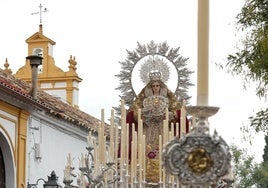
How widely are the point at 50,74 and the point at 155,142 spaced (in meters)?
19.9

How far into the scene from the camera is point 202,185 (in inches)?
214

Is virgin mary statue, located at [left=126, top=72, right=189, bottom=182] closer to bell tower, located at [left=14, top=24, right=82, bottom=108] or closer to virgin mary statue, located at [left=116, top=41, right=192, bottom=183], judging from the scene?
virgin mary statue, located at [left=116, top=41, right=192, bottom=183]

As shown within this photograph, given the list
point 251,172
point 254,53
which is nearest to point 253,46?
point 254,53

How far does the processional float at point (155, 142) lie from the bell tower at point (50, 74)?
18365 millimetres

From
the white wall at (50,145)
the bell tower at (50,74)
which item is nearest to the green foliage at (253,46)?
the white wall at (50,145)

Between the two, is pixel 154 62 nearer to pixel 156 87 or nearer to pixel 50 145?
pixel 156 87

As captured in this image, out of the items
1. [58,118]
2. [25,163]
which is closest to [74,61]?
[58,118]

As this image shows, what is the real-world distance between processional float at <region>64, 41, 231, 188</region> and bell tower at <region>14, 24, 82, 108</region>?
723 inches

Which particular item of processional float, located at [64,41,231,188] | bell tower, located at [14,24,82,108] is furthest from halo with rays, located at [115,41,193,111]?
bell tower, located at [14,24,82,108]

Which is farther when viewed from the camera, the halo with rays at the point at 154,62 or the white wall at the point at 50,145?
the white wall at the point at 50,145

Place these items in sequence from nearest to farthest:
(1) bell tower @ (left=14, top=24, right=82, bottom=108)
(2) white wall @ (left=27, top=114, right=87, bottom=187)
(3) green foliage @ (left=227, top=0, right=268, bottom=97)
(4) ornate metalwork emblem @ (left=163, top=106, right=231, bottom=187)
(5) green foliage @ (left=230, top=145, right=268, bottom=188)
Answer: (4) ornate metalwork emblem @ (left=163, top=106, right=231, bottom=187), (3) green foliage @ (left=227, top=0, right=268, bottom=97), (2) white wall @ (left=27, top=114, right=87, bottom=187), (1) bell tower @ (left=14, top=24, right=82, bottom=108), (5) green foliage @ (left=230, top=145, right=268, bottom=188)

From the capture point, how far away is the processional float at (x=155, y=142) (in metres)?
5.50

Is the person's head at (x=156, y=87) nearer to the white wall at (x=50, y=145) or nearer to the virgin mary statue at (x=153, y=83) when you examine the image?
the virgin mary statue at (x=153, y=83)

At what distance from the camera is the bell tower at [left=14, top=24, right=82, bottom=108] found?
33.0m
